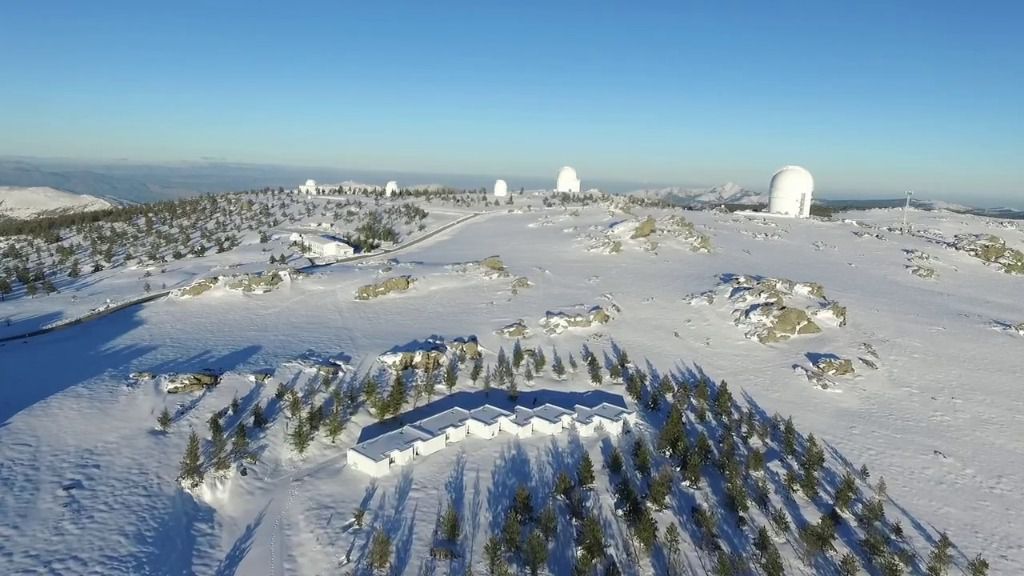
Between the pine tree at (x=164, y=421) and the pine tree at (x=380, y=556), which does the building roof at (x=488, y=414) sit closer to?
the pine tree at (x=380, y=556)

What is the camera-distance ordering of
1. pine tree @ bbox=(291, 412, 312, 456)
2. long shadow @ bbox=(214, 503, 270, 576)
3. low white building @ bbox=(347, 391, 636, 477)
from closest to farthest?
long shadow @ bbox=(214, 503, 270, 576) < low white building @ bbox=(347, 391, 636, 477) < pine tree @ bbox=(291, 412, 312, 456)

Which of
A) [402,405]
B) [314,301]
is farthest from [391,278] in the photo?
[402,405]

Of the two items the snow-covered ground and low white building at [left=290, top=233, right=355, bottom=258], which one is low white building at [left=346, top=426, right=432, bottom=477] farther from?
low white building at [left=290, top=233, right=355, bottom=258]

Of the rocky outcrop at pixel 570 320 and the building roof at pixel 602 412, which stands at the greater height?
the rocky outcrop at pixel 570 320

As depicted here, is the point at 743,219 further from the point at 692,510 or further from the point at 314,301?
the point at 692,510

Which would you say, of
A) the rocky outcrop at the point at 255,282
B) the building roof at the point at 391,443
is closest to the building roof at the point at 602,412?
the building roof at the point at 391,443

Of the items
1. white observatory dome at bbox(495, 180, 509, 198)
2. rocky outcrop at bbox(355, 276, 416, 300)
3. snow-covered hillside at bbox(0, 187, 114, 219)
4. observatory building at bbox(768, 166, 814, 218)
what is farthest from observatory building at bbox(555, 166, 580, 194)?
snow-covered hillside at bbox(0, 187, 114, 219)

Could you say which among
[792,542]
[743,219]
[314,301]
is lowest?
[792,542]
